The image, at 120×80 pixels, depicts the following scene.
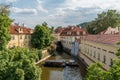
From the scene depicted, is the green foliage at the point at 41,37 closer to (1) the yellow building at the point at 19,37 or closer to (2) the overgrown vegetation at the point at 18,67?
(1) the yellow building at the point at 19,37

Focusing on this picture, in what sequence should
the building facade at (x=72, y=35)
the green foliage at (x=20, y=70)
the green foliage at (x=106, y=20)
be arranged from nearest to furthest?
the green foliage at (x=20, y=70) → the building facade at (x=72, y=35) → the green foliage at (x=106, y=20)

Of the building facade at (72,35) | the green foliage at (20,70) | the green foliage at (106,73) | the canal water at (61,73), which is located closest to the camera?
the green foliage at (106,73)

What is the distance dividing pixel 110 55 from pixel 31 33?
1329 inches

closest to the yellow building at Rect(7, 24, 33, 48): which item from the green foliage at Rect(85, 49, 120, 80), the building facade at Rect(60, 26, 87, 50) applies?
the building facade at Rect(60, 26, 87, 50)

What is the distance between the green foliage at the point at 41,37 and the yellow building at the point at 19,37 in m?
1.42

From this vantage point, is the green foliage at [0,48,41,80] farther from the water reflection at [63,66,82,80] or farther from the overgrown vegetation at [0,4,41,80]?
the water reflection at [63,66,82,80]

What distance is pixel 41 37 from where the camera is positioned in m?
58.8

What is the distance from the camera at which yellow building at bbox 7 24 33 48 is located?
52816mm

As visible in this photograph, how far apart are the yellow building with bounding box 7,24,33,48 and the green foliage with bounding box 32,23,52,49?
4.66ft

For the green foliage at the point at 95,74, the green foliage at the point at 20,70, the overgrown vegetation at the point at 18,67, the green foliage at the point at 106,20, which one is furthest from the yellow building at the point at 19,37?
the green foliage at the point at 95,74

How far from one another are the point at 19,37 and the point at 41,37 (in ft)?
17.1

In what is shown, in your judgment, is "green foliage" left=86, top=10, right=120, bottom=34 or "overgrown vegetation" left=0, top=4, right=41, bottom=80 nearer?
"overgrown vegetation" left=0, top=4, right=41, bottom=80

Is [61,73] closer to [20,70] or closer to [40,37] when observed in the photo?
[20,70]

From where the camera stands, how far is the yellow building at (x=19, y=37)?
5282 cm
